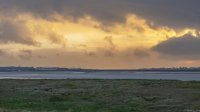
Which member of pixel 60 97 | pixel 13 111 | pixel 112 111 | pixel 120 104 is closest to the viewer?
pixel 13 111

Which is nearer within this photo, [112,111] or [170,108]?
[112,111]

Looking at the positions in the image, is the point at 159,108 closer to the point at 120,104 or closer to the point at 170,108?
the point at 170,108

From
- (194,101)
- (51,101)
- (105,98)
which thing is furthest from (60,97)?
(194,101)

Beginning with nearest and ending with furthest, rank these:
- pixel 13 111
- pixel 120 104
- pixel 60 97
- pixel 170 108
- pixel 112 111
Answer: pixel 13 111 → pixel 112 111 → pixel 170 108 → pixel 120 104 → pixel 60 97

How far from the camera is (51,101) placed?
49.2 metres

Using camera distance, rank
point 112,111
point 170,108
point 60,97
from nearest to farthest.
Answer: point 112,111 → point 170,108 → point 60,97

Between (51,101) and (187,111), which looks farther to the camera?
(51,101)

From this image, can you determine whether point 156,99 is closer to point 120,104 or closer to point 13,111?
point 120,104

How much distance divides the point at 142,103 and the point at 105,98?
719 cm

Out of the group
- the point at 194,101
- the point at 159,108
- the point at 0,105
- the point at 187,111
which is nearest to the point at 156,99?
the point at 194,101

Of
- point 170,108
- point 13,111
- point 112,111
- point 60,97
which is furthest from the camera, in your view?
point 60,97

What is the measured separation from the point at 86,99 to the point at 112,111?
14379mm

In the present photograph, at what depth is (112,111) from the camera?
129 feet

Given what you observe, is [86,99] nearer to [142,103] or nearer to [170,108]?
[142,103]
